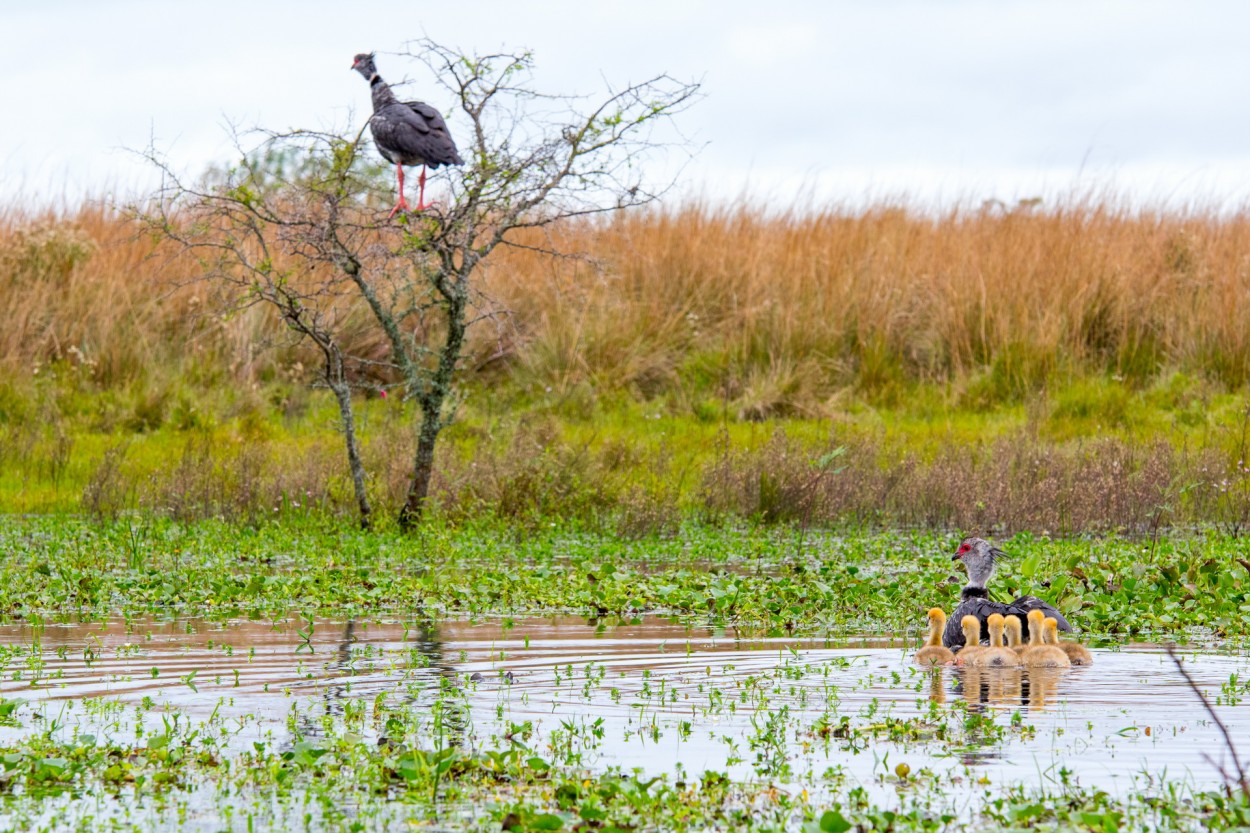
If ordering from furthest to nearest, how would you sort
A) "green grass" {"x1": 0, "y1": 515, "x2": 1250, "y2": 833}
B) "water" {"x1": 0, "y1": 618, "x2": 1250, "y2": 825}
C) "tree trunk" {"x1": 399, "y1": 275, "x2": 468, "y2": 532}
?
"tree trunk" {"x1": 399, "y1": 275, "x2": 468, "y2": 532}, "water" {"x1": 0, "y1": 618, "x2": 1250, "y2": 825}, "green grass" {"x1": 0, "y1": 515, "x2": 1250, "y2": 833}

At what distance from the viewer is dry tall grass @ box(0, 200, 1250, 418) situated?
18609 mm

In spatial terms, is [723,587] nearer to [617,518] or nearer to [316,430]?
[617,518]

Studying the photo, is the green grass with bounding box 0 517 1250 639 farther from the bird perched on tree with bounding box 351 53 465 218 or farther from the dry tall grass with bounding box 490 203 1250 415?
the dry tall grass with bounding box 490 203 1250 415

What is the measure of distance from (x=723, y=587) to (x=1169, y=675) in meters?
3.08

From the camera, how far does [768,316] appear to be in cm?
1933

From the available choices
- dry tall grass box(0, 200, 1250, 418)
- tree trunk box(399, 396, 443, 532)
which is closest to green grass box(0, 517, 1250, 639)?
tree trunk box(399, 396, 443, 532)

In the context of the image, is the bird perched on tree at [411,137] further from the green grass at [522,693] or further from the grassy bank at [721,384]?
the green grass at [522,693]

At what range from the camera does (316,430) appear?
Result: 58.2 ft

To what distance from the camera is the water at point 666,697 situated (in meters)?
6.04

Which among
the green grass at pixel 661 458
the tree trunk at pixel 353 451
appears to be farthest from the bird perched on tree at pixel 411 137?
the green grass at pixel 661 458

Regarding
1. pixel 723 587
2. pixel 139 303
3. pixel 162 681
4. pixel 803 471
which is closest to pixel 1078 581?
pixel 723 587

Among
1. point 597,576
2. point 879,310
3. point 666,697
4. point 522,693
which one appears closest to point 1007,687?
point 666,697

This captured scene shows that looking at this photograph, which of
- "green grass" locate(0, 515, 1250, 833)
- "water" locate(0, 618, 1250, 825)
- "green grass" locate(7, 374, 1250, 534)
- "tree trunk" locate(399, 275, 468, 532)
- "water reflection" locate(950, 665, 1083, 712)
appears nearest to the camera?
"green grass" locate(0, 515, 1250, 833)

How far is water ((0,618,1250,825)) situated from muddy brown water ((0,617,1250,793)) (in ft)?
0.05
